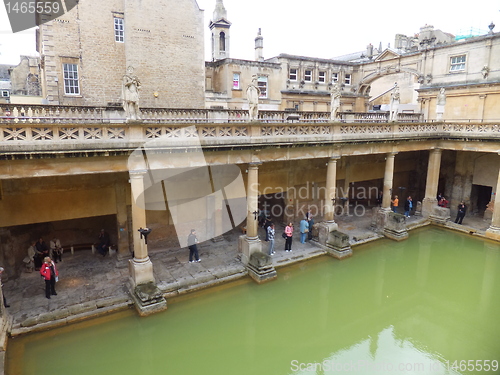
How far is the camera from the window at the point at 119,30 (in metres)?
18.1

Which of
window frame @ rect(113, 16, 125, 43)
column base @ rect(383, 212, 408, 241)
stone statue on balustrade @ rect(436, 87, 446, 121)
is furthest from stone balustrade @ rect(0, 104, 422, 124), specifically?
window frame @ rect(113, 16, 125, 43)

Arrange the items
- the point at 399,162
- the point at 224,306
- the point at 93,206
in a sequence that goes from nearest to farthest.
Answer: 1. the point at 224,306
2. the point at 93,206
3. the point at 399,162

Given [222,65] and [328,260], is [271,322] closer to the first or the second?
[328,260]

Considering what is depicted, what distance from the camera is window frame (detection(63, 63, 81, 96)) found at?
17.0m

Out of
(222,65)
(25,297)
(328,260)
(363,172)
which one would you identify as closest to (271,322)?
(328,260)

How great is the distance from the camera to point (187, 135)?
10.6 meters

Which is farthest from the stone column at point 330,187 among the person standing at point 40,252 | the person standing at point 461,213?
the person standing at point 40,252

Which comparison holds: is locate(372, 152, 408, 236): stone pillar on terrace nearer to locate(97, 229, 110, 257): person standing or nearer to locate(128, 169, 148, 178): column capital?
locate(128, 169, 148, 178): column capital

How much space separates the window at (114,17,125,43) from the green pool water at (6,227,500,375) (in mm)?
14918

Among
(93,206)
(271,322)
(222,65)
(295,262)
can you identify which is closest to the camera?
(271,322)

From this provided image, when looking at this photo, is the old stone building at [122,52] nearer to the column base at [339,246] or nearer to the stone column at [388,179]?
the stone column at [388,179]

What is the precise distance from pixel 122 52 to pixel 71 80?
3175 millimetres

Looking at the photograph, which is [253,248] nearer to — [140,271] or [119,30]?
[140,271]

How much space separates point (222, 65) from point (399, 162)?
14485 mm
